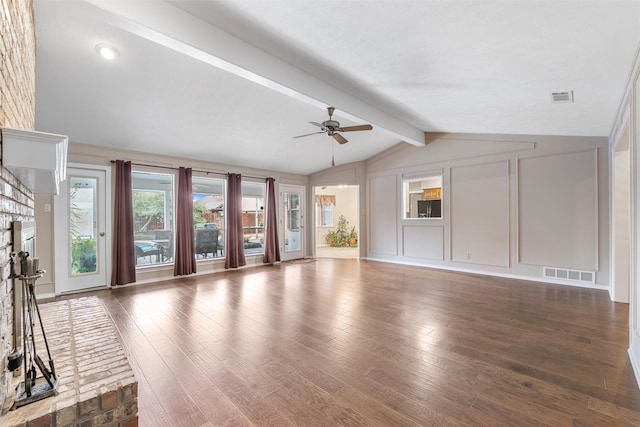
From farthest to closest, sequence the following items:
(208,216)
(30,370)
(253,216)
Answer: (253,216), (208,216), (30,370)

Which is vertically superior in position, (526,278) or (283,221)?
(283,221)

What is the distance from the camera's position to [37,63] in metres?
2.87

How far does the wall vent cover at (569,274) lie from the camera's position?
4738mm

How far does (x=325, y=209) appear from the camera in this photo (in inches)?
473

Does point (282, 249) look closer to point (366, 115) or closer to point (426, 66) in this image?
point (366, 115)

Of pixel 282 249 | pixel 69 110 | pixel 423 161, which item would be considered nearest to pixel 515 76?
pixel 423 161

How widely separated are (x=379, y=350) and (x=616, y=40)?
3.10m

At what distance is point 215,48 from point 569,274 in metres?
6.26

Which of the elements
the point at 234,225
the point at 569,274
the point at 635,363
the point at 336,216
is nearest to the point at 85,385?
the point at 635,363

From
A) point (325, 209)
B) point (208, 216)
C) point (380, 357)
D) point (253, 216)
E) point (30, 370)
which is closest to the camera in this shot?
point (30, 370)

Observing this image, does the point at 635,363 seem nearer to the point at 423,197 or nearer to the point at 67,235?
the point at 423,197

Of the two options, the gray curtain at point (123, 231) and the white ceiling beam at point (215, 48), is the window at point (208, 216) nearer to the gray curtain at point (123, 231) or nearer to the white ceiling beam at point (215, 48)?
the gray curtain at point (123, 231)

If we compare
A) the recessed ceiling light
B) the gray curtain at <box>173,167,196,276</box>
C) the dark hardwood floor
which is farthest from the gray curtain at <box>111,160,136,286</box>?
the recessed ceiling light

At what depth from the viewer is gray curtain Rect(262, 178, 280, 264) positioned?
→ 7.48 metres
